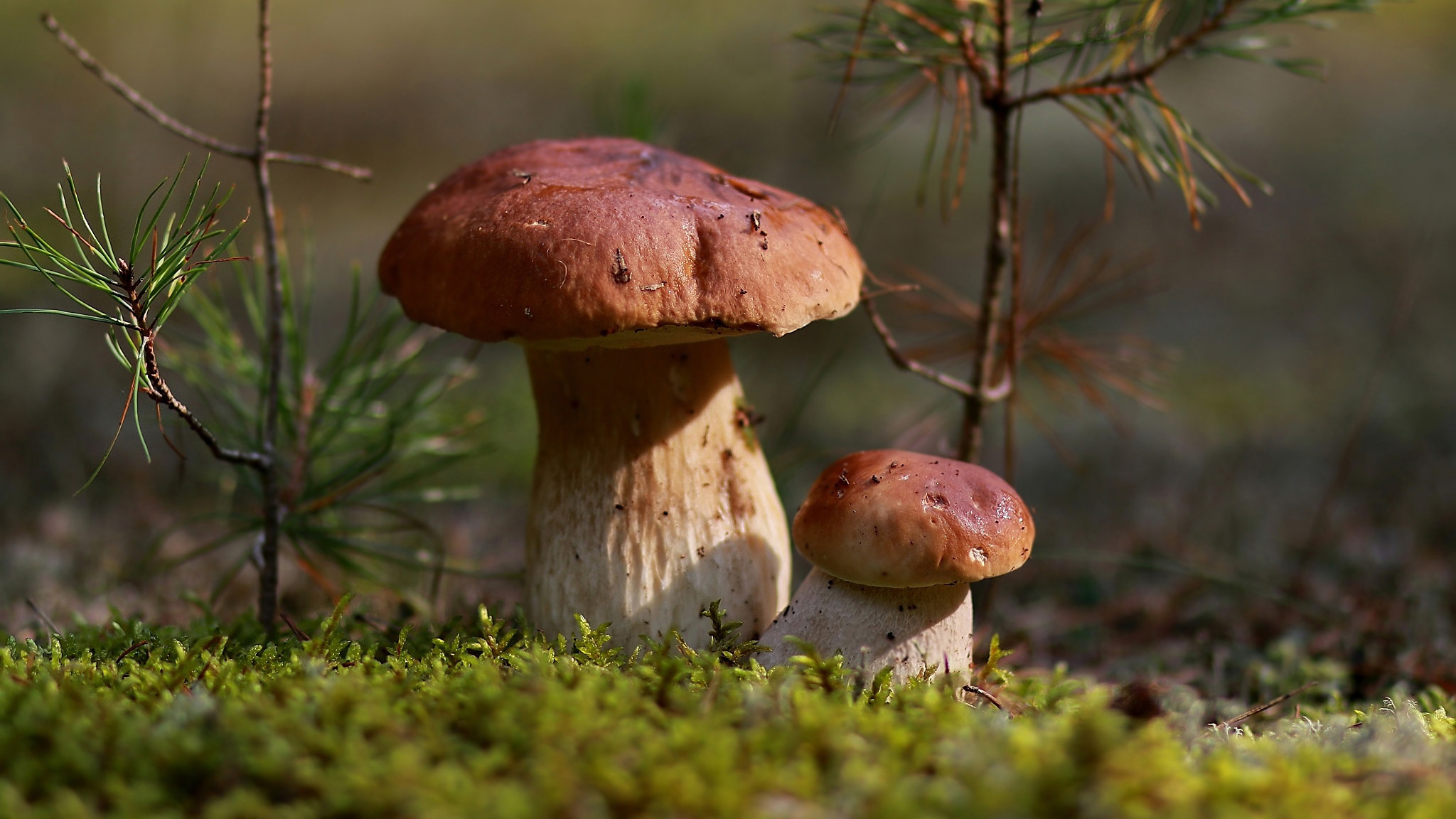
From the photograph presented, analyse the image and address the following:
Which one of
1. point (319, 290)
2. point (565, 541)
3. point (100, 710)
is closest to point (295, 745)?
point (100, 710)

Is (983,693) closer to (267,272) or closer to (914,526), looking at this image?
(914,526)

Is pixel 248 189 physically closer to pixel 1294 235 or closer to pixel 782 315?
pixel 782 315

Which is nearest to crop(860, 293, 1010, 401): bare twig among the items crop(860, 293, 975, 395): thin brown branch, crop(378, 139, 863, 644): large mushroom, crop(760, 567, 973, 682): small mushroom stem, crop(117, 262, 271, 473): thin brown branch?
crop(860, 293, 975, 395): thin brown branch

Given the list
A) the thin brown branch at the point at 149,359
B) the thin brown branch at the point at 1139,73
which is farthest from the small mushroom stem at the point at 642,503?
the thin brown branch at the point at 1139,73

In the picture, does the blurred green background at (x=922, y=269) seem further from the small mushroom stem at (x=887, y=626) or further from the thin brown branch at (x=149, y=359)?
the thin brown branch at (x=149, y=359)

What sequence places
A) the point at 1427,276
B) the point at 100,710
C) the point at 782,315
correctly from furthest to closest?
1. the point at 1427,276
2. the point at 782,315
3. the point at 100,710

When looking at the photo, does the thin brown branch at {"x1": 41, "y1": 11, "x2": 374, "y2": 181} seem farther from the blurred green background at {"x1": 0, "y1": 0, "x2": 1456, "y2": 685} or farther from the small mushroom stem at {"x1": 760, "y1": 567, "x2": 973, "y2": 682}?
the small mushroom stem at {"x1": 760, "y1": 567, "x2": 973, "y2": 682}

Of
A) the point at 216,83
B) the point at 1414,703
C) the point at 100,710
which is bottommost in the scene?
the point at 1414,703

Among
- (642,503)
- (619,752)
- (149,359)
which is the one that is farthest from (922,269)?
(619,752)
